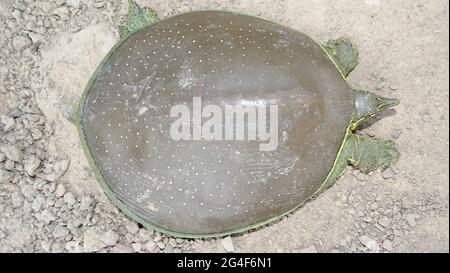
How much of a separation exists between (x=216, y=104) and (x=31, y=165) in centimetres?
149

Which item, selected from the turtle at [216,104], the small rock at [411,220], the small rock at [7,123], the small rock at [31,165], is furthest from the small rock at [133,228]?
the small rock at [411,220]

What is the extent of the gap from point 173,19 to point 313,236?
1.73m

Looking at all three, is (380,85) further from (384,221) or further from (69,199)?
(69,199)

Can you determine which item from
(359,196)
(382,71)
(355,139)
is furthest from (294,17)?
(359,196)

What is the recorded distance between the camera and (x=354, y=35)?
13.3 feet

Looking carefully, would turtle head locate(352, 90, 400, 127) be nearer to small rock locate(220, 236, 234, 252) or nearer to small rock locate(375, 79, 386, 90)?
small rock locate(375, 79, 386, 90)

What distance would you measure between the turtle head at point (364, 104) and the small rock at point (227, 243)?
1137mm

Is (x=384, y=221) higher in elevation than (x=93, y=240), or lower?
higher

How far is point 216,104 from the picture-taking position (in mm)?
3193

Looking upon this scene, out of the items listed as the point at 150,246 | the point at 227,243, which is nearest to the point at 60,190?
the point at 150,246

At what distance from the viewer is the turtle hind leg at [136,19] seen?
3.92 m

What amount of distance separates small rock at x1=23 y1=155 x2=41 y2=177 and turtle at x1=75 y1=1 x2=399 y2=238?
0.60m

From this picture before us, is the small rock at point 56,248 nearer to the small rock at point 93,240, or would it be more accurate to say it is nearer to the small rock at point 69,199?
the small rock at point 93,240

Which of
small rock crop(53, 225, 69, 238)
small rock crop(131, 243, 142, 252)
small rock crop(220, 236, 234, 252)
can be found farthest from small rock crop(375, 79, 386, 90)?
small rock crop(53, 225, 69, 238)
